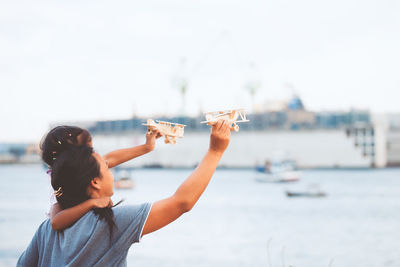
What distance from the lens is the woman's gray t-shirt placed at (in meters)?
1.54

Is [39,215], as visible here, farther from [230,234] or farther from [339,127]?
[339,127]

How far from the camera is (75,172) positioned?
5.29 ft

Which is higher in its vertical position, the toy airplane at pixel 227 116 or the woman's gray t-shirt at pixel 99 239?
the toy airplane at pixel 227 116


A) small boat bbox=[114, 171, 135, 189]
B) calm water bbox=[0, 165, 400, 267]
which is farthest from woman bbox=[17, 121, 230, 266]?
small boat bbox=[114, 171, 135, 189]

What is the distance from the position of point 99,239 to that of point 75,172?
0.64 ft

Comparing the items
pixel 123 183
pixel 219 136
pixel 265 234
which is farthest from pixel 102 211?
pixel 123 183

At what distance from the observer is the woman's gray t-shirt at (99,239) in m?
1.54

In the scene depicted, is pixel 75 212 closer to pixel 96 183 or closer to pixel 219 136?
pixel 96 183

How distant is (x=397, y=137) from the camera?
83250 millimetres

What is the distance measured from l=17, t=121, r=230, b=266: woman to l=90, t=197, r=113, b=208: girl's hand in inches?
0.8

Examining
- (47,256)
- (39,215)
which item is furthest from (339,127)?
(47,256)

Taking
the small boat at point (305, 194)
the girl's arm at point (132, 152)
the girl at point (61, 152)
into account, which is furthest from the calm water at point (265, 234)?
the girl at point (61, 152)

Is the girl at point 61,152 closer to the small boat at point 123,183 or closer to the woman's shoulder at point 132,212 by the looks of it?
the woman's shoulder at point 132,212

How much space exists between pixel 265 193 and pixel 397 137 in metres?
51.2
